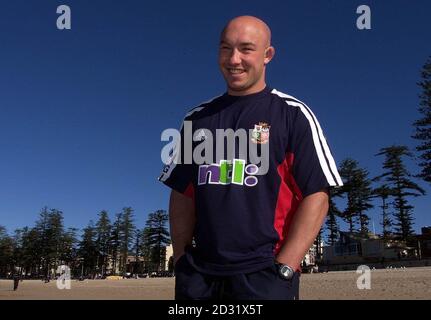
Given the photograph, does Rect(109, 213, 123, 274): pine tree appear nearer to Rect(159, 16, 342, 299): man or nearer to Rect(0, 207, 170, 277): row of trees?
Rect(0, 207, 170, 277): row of trees

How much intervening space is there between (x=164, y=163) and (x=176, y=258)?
0.65 metres

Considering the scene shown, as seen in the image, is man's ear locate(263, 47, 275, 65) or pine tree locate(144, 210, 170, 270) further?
pine tree locate(144, 210, 170, 270)

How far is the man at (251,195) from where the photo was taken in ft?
7.45

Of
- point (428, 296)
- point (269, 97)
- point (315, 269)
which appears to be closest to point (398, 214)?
point (315, 269)

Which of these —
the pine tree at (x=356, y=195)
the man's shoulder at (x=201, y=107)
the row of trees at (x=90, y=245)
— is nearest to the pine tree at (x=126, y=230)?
the row of trees at (x=90, y=245)

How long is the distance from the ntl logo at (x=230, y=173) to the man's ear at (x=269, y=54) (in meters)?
0.67

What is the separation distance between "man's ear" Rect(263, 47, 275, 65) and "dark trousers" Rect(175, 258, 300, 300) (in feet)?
4.02

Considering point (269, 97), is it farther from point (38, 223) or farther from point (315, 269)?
point (38, 223)

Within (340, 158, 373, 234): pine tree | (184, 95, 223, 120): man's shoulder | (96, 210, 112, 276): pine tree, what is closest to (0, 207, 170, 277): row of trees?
(96, 210, 112, 276): pine tree

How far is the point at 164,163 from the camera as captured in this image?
2.90 m

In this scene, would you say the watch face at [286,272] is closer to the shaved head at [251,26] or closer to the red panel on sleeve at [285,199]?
the red panel on sleeve at [285,199]

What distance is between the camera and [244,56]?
2.60 m

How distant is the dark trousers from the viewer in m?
2.18

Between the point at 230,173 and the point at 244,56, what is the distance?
0.70 meters
